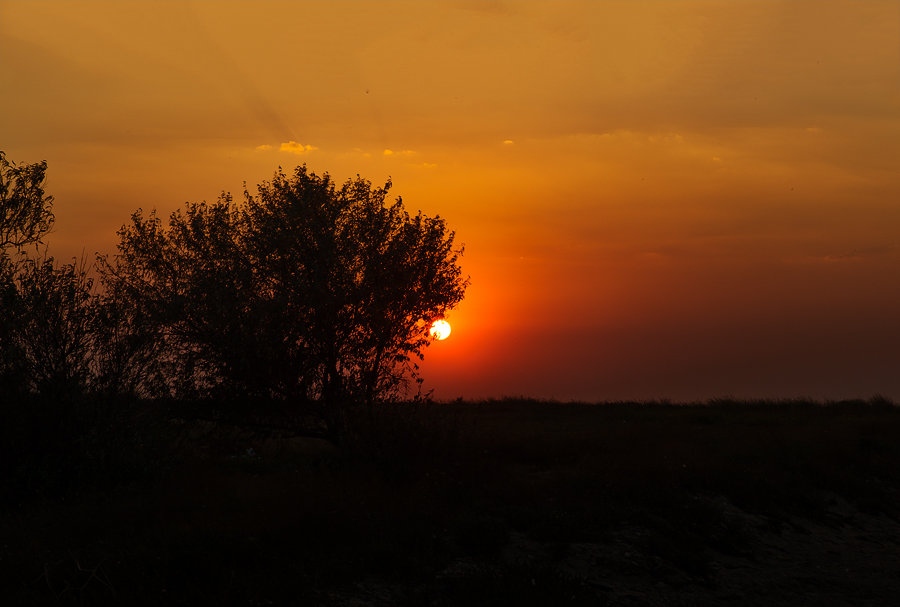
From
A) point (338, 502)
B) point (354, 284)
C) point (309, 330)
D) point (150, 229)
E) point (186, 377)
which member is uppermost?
point (150, 229)

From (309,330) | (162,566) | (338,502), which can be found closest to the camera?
(162,566)

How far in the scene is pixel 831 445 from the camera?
27.4 m

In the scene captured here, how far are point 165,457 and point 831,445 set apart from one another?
23944mm

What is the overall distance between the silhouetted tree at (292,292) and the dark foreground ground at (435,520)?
2.20m

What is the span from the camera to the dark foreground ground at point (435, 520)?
12.6 metres

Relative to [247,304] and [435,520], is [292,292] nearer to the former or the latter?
[247,304]

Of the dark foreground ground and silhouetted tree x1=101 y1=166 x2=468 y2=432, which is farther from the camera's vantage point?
silhouetted tree x1=101 y1=166 x2=468 y2=432

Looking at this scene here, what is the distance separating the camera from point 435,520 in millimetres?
15805

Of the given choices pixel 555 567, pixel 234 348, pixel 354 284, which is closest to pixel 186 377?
pixel 234 348

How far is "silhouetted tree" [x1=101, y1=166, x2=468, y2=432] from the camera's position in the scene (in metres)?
21.4

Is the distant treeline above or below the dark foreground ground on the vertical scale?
above

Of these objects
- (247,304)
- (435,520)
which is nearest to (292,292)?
(247,304)

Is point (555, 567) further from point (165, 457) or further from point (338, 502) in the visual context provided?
point (165, 457)

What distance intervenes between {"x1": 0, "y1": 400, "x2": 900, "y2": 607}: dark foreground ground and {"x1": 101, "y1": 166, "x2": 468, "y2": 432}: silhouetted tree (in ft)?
7.21
